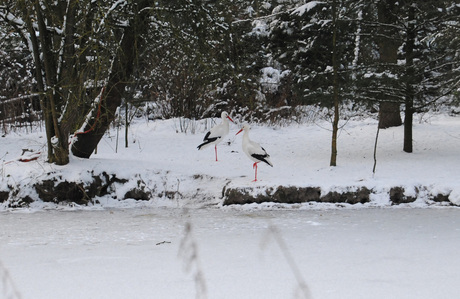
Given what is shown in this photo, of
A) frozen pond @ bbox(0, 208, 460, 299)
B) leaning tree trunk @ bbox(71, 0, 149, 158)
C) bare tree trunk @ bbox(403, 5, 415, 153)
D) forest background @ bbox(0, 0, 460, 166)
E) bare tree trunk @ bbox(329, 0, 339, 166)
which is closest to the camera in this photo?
frozen pond @ bbox(0, 208, 460, 299)

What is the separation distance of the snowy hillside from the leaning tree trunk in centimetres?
39

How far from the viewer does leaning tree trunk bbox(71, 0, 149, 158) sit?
9.20 meters

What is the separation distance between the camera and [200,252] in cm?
475

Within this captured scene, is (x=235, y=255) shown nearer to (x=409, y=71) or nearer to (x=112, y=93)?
(x=112, y=93)

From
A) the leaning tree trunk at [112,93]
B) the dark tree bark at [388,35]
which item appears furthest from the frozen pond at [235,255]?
the dark tree bark at [388,35]

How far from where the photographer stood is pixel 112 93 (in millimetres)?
9570

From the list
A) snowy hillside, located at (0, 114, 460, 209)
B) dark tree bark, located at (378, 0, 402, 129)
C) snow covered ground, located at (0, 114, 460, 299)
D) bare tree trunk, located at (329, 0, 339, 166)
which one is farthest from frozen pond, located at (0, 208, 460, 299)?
dark tree bark, located at (378, 0, 402, 129)

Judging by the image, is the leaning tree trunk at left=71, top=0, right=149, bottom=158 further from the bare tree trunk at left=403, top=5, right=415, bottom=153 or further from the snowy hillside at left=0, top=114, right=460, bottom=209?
the bare tree trunk at left=403, top=5, right=415, bottom=153

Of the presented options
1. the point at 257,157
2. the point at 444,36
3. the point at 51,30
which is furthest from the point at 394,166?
the point at 51,30

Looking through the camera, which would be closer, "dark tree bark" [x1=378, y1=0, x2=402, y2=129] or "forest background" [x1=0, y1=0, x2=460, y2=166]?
"forest background" [x1=0, y1=0, x2=460, y2=166]

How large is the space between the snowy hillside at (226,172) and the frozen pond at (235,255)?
0.94m

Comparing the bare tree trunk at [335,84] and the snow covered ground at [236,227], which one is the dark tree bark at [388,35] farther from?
the bare tree trunk at [335,84]

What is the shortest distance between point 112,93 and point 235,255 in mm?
5784

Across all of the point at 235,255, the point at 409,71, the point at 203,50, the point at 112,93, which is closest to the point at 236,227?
the point at 235,255
